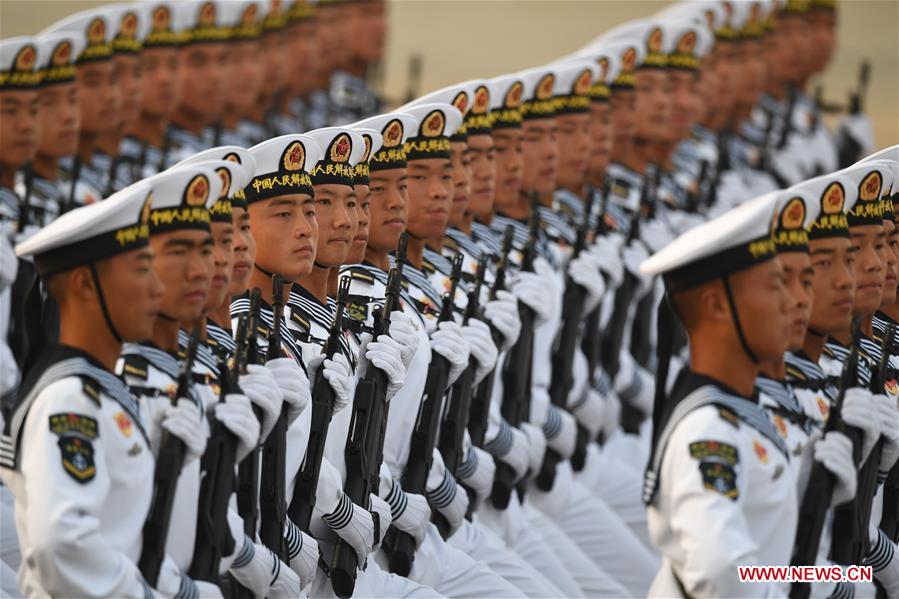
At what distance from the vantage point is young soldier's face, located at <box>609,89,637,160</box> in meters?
13.0

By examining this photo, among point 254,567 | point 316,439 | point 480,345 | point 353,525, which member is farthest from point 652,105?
point 254,567

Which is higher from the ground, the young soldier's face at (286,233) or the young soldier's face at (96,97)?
the young soldier's face at (96,97)

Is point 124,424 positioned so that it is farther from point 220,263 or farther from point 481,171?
point 481,171

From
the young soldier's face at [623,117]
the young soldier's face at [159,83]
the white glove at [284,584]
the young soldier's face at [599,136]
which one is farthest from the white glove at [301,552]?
the young soldier's face at [159,83]

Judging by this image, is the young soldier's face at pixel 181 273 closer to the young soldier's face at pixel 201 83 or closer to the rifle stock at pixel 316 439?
the rifle stock at pixel 316 439

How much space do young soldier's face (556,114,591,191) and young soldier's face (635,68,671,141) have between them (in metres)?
1.59

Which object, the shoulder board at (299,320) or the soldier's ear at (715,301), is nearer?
the soldier's ear at (715,301)

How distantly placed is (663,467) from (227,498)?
4.43 ft

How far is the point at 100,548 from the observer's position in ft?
19.1

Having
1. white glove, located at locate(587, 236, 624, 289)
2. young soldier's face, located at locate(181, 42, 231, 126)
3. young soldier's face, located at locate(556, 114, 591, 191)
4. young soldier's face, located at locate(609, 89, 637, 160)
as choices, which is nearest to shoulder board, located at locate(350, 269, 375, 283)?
white glove, located at locate(587, 236, 624, 289)

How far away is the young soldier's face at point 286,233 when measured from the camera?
7.73 metres

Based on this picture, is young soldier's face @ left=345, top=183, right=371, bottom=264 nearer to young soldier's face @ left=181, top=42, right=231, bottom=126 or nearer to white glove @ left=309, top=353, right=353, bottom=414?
white glove @ left=309, top=353, right=353, bottom=414

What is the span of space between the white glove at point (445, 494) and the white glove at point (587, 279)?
212 centimetres

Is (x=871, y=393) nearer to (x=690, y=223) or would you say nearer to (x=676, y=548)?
(x=676, y=548)
